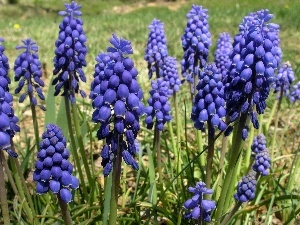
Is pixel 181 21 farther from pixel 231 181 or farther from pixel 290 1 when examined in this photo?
pixel 231 181

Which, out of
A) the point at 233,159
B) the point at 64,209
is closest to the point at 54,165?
the point at 64,209

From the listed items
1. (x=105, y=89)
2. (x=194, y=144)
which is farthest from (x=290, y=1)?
(x=105, y=89)

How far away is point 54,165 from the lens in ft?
9.79

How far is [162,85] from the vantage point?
4.32m

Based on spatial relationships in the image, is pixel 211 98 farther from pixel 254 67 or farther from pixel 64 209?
pixel 64 209

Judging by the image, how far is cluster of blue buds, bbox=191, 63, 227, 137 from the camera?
3580mm

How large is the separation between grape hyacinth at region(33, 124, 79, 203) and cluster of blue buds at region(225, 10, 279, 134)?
112 centimetres

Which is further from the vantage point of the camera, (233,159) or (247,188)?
(247,188)

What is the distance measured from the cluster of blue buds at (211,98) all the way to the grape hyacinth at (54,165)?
1.09 meters

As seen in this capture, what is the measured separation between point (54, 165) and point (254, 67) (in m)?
1.37

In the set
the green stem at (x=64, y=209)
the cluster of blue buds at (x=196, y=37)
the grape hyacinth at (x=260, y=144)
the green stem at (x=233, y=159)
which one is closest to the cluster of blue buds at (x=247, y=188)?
the green stem at (x=233, y=159)

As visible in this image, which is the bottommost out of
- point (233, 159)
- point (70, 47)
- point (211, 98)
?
point (233, 159)

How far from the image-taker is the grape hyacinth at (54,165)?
2.96m

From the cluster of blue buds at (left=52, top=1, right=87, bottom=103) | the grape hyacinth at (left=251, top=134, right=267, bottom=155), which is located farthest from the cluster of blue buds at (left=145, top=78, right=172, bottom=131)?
the grape hyacinth at (left=251, top=134, right=267, bottom=155)
